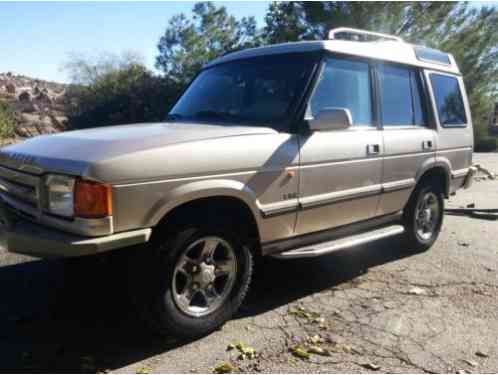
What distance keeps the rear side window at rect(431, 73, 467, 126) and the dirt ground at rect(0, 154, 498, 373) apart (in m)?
1.70

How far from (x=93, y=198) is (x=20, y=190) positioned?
81cm

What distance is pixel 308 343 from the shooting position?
3.12m

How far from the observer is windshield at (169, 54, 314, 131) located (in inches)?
145

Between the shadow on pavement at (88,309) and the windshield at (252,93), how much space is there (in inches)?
61.5

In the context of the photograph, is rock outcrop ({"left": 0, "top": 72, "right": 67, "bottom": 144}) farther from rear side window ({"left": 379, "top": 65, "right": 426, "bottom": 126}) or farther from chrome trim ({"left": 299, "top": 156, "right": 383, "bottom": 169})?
chrome trim ({"left": 299, "top": 156, "right": 383, "bottom": 169})

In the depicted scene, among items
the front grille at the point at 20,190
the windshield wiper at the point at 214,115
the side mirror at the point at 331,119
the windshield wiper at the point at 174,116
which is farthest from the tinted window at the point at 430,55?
the front grille at the point at 20,190

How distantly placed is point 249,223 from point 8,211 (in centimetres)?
164

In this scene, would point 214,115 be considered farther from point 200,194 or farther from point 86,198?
point 86,198

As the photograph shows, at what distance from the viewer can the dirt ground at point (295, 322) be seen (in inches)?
113

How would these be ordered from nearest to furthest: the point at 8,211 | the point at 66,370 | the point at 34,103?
the point at 66,370 < the point at 8,211 < the point at 34,103

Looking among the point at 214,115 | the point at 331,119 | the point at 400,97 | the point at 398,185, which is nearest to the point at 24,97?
the point at 214,115

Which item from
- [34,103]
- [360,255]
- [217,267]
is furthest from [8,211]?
[34,103]

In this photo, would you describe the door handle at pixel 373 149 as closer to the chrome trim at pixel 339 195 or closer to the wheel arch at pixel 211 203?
the chrome trim at pixel 339 195

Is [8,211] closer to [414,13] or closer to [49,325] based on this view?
[49,325]
